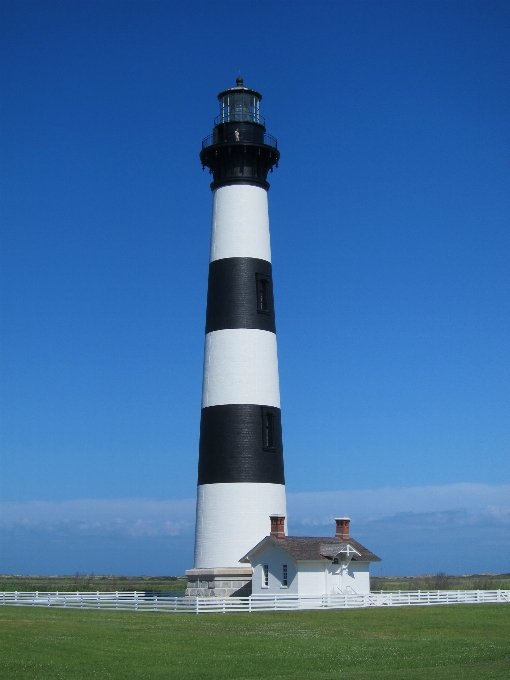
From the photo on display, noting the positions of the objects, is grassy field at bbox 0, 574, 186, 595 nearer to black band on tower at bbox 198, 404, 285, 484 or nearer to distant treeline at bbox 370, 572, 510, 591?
black band on tower at bbox 198, 404, 285, 484

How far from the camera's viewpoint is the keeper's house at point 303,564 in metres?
36.8

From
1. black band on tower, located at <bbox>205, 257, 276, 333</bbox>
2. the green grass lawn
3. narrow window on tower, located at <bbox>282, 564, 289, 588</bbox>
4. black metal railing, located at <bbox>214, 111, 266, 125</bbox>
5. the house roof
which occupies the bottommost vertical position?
the green grass lawn

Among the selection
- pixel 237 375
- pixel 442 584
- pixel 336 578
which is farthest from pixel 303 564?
pixel 442 584

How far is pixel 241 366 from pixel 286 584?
883 centimetres

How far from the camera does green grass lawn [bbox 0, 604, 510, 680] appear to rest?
2014 centimetres

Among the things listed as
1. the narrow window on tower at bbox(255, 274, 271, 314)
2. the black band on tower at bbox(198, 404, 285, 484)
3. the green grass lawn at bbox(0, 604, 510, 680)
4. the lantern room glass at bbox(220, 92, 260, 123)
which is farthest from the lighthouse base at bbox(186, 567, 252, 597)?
the lantern room glass at bbox(220, 92, 260, 123)

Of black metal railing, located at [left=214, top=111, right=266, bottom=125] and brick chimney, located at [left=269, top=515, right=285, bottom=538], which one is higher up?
black metal railing, located at [left=214, top=111, right=266, bottom=125]

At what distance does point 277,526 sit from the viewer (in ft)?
121

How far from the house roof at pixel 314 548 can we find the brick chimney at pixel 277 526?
20 cm

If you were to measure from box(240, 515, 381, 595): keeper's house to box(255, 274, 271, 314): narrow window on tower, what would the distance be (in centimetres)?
838

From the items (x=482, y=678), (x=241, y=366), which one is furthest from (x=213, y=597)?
(x=482, y=678)

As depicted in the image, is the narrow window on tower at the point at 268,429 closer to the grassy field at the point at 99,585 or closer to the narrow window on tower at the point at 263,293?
the narrow window on tower at the point at 263,293

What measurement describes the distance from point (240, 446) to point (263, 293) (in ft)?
21.3

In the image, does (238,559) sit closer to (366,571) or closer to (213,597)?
(213,597)
